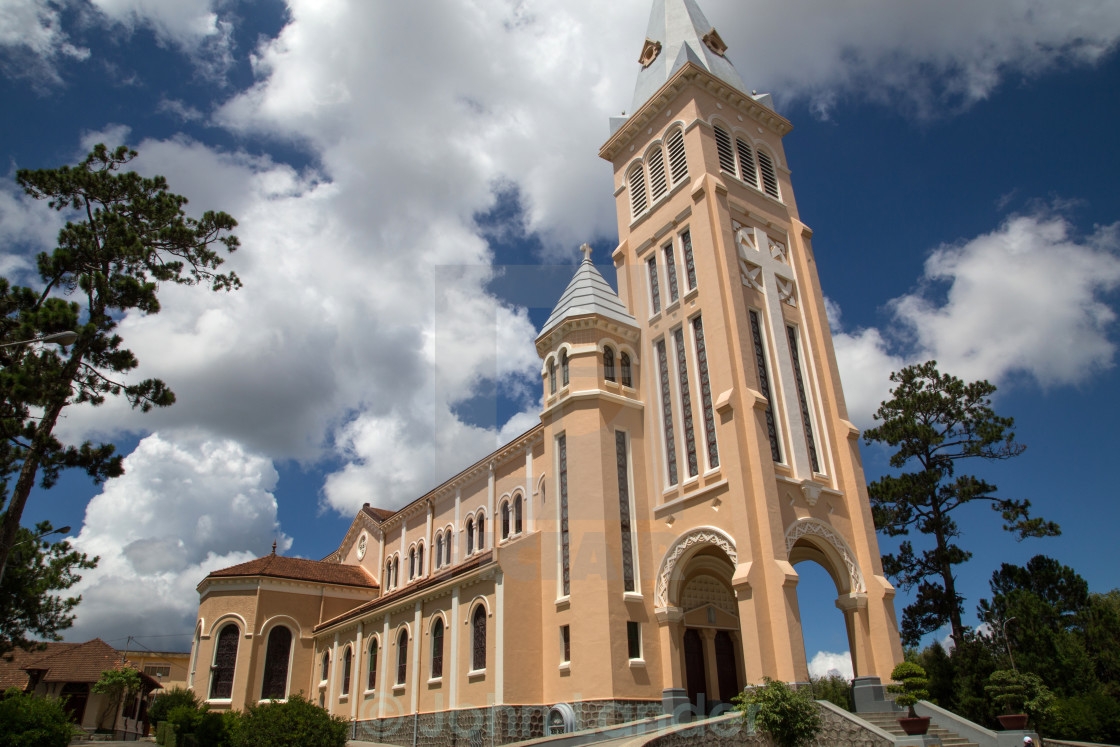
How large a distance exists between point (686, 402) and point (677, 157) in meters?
9.40

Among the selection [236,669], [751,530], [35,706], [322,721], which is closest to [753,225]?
[751,530]

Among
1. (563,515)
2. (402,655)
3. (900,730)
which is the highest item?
(563,515)

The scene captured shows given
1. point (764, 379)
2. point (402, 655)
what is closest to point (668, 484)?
point (764, 379)

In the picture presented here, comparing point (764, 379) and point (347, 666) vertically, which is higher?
point (764, 379)

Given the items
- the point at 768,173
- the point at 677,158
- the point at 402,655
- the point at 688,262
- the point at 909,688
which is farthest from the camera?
the point at 768,173

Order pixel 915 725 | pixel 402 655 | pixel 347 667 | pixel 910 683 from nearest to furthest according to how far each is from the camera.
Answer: pixel 915 725, pixel 910 683, pixel 402 655, pixel 347 667

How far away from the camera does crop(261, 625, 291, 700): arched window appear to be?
108ft

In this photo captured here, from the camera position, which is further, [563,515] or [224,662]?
[224,662]

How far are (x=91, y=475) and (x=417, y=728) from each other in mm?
13201

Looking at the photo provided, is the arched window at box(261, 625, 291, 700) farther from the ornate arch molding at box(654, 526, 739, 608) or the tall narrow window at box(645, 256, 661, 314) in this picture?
the tall narrow window at box(645, 256, 661, 314)

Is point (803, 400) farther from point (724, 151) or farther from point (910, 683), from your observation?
point (724, 151)

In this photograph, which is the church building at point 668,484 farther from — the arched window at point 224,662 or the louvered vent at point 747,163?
the arched window at point 224,662

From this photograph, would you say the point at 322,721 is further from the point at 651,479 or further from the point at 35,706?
the point at 651,479

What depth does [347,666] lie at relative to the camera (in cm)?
3133
